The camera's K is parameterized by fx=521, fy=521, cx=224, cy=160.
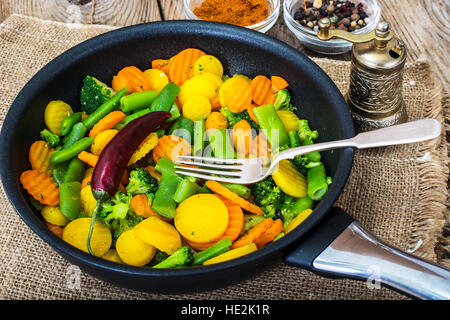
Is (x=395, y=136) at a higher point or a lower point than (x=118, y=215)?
higher

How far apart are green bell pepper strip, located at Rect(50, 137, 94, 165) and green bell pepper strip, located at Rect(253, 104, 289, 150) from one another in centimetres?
69

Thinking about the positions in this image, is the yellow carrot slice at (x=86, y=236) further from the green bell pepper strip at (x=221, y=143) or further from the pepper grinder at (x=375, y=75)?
the pepper grinder at (x=375, y=75)

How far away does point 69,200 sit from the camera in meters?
1.92

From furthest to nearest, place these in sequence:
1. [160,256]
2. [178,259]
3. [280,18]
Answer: [280,18] → [160,256] → [178,259]

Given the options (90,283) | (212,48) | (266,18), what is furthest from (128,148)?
(266,18)

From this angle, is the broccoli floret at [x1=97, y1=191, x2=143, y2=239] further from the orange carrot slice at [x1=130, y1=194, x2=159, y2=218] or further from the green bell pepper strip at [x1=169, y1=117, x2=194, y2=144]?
the green bell pepper strip at [x1=169, y1=117, x2=194, y2=144]

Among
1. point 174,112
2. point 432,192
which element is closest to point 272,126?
point 174,112

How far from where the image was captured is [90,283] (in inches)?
77.7

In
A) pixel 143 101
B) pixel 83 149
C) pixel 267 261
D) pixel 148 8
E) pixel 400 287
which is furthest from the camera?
pixel 148 8

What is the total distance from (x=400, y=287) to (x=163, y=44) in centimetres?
146

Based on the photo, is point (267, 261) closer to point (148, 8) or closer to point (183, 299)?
point (183, 299)

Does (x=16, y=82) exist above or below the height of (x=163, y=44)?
below

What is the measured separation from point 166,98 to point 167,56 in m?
0.33

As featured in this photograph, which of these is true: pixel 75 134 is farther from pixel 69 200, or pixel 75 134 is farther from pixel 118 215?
pixel 118 215
